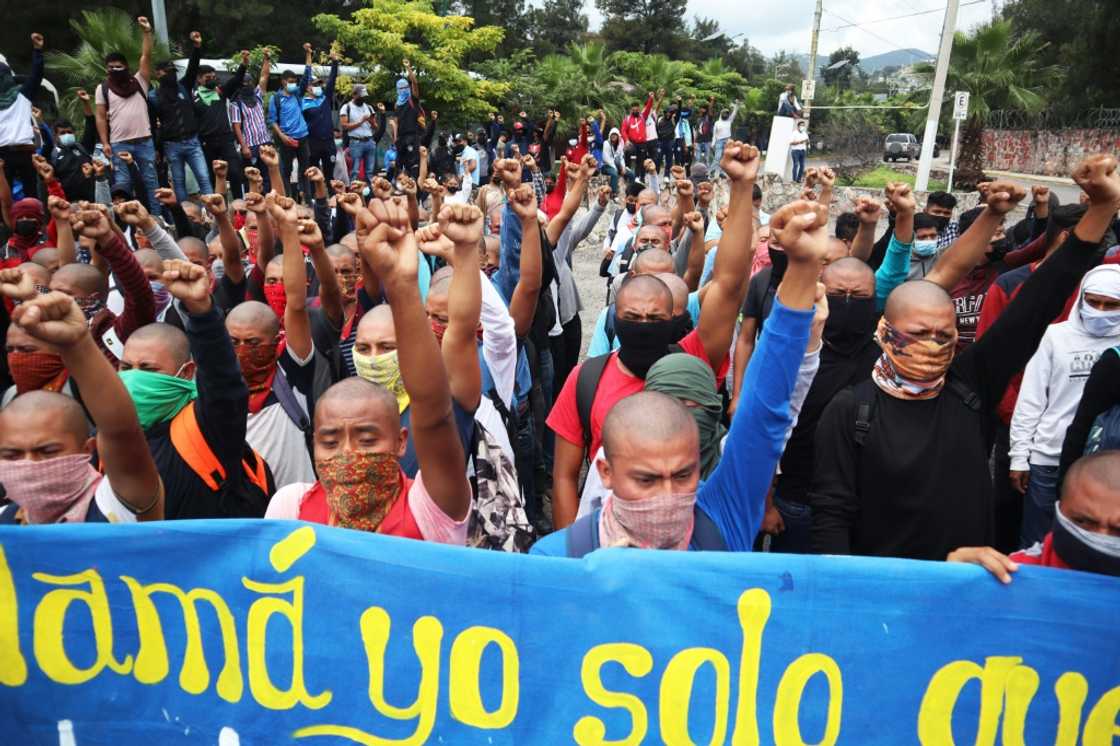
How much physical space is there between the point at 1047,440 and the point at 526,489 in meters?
2.46

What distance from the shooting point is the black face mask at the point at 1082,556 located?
7.04 ft

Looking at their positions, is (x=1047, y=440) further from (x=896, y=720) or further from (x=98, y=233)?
(x=98, y=233)

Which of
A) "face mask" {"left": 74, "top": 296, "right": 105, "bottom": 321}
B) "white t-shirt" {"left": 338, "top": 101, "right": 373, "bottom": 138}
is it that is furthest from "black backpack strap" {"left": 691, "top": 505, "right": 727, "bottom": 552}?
"white t-shirt" {"left": 338, "top": 101, "right": 373, "bottom": 138}

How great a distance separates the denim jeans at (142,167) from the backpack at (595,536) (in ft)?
28.3

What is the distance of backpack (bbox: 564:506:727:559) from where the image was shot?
231cm

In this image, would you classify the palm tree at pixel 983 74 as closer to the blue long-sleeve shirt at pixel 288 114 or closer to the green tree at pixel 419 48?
the green tree at pixel 419 48

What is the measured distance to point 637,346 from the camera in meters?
3.43

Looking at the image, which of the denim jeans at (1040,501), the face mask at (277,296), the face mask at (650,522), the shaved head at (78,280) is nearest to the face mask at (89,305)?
the shaved head at (78,280)

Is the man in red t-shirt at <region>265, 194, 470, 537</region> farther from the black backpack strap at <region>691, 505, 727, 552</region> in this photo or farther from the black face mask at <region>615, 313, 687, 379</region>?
the black face mask at <region>615, 313, 687, 379</region>

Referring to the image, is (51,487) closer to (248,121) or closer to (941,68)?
(248,121)

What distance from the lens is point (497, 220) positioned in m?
7.00

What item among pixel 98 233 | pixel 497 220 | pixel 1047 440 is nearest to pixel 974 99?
pixel 497 220

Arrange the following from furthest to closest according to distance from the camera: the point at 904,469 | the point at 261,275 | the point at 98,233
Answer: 1. the point at 261,275
2. the point at 98,233
3. the point at 904,469

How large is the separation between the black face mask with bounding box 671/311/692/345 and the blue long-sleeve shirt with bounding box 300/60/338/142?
927 centimetres
